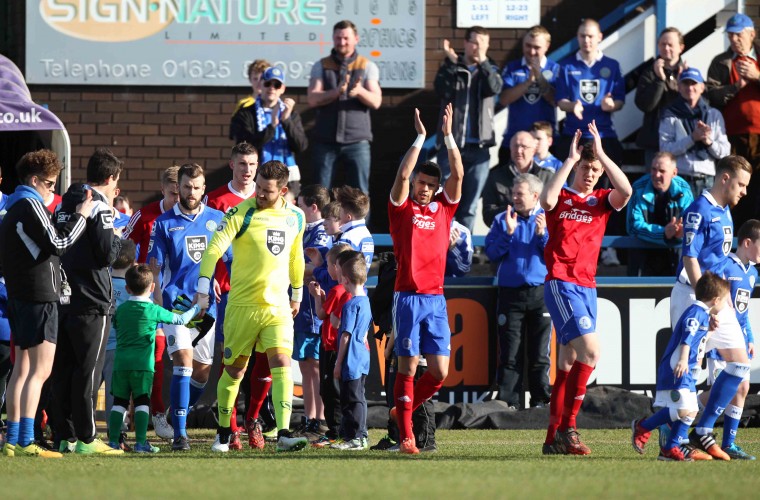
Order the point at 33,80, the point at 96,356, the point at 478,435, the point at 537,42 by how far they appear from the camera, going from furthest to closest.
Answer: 1. the point at 33,80
2. the point at 537,42
3. the point at 478,435
4. the point at 96,356

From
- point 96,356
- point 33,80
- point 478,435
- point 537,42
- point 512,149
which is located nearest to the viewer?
point 96,356

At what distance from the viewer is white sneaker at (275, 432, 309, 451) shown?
9414 mm

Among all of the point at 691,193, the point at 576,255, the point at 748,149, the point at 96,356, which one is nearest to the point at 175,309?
the point at 96,356

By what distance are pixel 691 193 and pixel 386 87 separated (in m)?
4.12

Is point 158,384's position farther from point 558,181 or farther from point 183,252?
point 558,181

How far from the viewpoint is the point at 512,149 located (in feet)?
43.7

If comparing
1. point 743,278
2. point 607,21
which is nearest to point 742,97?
point 607,21

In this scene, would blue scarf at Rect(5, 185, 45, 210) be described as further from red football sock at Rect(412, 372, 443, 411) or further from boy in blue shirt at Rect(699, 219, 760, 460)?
boy in blue shirt at Rect(699, 219, 760, 460)

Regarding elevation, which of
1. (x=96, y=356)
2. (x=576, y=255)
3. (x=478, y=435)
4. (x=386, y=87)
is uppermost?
(x=386, y=87)

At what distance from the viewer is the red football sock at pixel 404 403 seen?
941 centimetres

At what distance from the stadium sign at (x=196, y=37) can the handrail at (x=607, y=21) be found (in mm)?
1718

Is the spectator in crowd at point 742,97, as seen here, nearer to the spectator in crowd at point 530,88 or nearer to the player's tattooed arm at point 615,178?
the spectator in crowd at point 530,88

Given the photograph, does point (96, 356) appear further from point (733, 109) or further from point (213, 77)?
point (733, 109)

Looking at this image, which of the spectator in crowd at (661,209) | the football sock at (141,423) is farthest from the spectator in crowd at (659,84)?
the football sock at (141,423)
